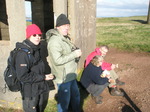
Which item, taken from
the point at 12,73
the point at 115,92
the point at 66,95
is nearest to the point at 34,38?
the point at 12,73

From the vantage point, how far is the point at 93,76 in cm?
341

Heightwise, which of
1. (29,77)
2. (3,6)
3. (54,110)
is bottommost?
(54,110)

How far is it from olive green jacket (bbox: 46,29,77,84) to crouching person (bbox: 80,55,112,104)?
83cm

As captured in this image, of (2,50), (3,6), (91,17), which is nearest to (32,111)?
(2,50)

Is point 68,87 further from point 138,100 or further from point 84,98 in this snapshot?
point 138,100

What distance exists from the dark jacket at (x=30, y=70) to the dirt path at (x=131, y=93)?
58.4 inches

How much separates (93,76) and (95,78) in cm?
6

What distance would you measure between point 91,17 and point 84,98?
2.82 metres

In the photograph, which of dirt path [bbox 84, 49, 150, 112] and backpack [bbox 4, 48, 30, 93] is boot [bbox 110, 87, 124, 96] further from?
backpack [bbox 4, 48, 30, 93]

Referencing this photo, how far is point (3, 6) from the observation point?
6520 mm

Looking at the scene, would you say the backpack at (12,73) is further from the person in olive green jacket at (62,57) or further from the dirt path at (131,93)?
the dirt path at (131,93)

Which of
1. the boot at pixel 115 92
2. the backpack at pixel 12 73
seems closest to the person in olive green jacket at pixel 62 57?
the backpack at pixel 12 73

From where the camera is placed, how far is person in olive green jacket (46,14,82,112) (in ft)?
7.75

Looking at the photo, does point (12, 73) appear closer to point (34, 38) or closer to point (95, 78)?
point (34, 38)
